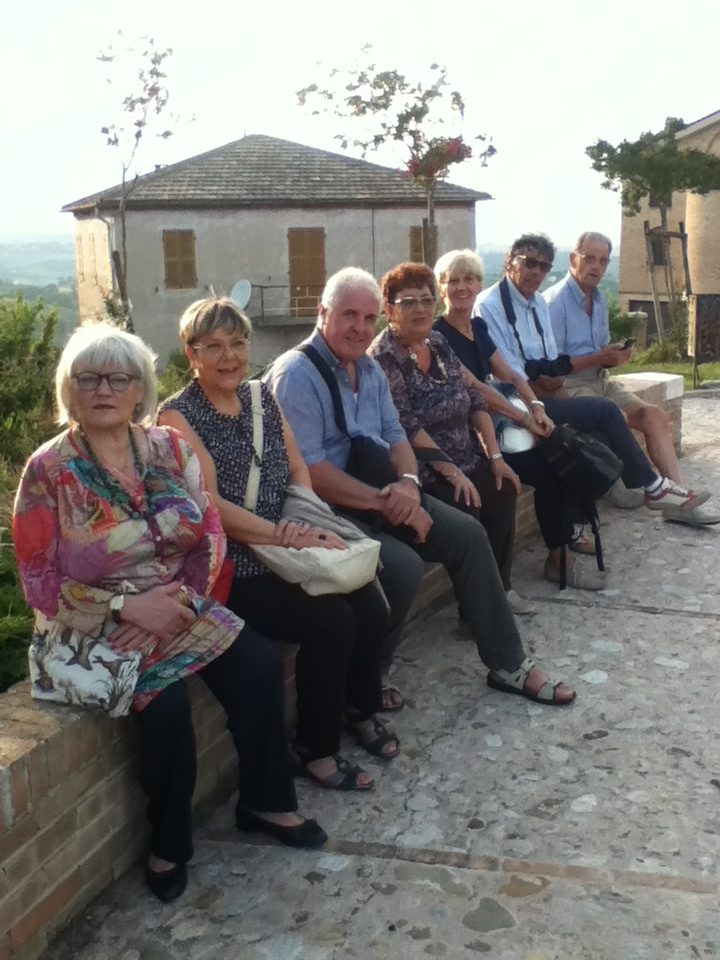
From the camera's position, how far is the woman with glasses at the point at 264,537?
11.3ft

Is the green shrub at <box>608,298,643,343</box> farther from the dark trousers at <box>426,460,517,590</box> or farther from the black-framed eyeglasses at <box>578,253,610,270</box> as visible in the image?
the dark trousers at <box>426,460,517,590</box>

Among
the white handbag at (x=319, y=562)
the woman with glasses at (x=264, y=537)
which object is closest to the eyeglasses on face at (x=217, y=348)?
the woman with glasses at (x=264, y=537)

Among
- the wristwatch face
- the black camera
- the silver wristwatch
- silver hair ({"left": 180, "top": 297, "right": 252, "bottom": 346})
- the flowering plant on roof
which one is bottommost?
the wristwatch face

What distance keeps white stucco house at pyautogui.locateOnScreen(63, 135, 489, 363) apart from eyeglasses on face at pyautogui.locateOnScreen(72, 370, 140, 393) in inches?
1033

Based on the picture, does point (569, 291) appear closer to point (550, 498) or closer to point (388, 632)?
point (550, 498)

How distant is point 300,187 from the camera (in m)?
31.3

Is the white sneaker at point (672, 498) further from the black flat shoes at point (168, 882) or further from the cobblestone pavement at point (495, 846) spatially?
the black flat shoes at point (168, 882)

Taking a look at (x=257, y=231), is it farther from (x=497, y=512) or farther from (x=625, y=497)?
(x=497, y=512)

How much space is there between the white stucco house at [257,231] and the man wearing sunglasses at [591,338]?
23.1 metres

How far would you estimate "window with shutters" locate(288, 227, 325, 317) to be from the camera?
1223 inches

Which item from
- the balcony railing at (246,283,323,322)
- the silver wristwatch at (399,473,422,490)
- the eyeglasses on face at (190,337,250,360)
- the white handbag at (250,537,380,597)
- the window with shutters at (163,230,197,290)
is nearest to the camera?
the white handbag at (250,537,380,597)

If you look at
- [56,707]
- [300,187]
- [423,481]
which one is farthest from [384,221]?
[56,707]

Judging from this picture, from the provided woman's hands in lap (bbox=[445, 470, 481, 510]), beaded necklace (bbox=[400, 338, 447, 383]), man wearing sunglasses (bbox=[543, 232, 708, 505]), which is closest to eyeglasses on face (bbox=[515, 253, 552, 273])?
man wearing sunglasses (bbox=[543, 232, 708, 505])

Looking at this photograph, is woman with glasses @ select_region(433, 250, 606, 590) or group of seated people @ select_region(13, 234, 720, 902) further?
woman with glasses @ select_region(433, 250, 606, 590)
